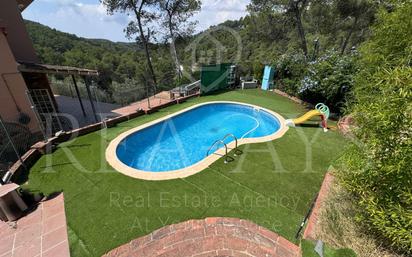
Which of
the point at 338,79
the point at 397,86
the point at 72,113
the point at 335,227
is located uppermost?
the point at 397,86

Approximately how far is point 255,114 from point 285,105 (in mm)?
2214

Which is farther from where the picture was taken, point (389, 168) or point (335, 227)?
point (335, 227)

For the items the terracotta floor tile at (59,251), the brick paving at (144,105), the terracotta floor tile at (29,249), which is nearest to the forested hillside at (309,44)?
the brick paving at (144,105)

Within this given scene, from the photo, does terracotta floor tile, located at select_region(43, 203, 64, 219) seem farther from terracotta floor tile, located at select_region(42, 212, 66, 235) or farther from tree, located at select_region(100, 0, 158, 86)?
tree, located at select_region(100, 0, 158, 86)

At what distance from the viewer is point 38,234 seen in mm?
4316

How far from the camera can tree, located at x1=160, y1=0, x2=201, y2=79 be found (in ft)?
60.0

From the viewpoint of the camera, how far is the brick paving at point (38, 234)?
→ 3.97m

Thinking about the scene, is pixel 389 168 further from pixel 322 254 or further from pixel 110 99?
pixel 110 99

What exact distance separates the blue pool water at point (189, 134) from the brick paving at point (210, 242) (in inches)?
145

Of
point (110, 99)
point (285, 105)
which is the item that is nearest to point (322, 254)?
point (285, 105)

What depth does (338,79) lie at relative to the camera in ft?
A: 32.3

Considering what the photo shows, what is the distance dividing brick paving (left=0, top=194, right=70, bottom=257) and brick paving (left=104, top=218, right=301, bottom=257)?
1.23 metres

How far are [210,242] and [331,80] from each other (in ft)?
31.7

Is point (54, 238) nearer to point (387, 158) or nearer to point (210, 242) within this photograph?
point (210, 242)
